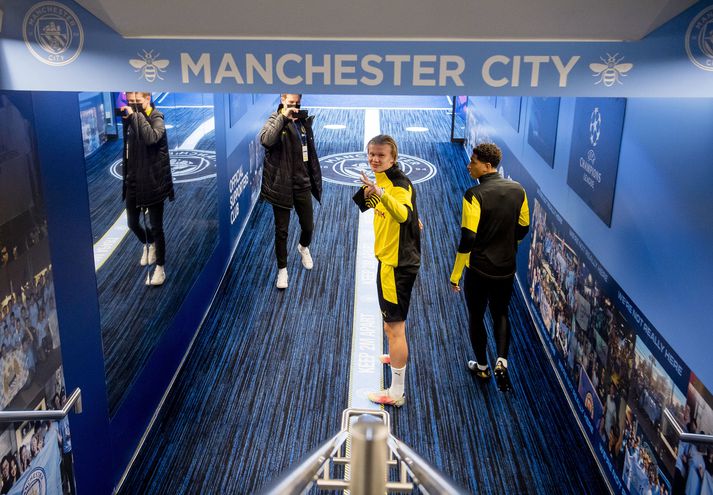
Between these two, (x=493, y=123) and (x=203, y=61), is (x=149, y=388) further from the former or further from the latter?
(x=493, y=123)

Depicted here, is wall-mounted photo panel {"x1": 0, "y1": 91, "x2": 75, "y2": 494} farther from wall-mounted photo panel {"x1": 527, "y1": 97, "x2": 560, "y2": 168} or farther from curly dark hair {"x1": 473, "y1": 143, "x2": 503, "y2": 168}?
wall-mounted photo panel {"x1": 527, "y1": 97, "x2": 560, "y2": 168}

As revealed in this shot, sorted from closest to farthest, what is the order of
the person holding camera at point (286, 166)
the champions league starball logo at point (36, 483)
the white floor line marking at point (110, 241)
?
the champions league starball logo at point (36, 483) → the white floor line marking at point (110, 241) → the person holding camera at point (286, 166)

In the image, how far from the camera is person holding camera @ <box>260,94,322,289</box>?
602cm

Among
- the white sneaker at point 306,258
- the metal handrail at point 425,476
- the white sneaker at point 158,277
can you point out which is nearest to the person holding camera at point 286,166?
the white sneaker at point 306,258

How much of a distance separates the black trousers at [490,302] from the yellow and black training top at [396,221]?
62 cm

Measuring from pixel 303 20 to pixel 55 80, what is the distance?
92cm

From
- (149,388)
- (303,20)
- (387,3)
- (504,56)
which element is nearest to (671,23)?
(504,56)

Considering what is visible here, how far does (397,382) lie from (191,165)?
7.30 feet

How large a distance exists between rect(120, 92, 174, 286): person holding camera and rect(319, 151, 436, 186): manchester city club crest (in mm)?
4850

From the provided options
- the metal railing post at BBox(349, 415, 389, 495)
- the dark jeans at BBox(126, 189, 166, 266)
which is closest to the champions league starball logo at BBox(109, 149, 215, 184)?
the dark jeans at BBox(126, 189, 166, 266)

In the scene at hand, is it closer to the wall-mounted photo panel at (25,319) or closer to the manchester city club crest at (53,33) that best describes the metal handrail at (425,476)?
the wall-mounted photo panel at (25,319)

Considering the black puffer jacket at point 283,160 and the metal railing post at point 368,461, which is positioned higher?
the metal railing post at point 368,461

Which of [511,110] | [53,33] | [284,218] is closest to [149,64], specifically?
[53,33]

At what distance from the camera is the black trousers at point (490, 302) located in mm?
4895
